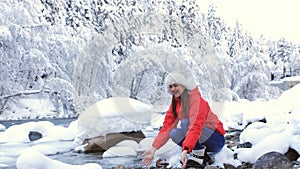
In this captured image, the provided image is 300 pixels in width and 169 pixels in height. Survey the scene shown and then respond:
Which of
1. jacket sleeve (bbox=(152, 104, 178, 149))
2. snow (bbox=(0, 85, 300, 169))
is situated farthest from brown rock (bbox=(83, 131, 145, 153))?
jacket sleeve (bbox=(152, 104, 178, 149))

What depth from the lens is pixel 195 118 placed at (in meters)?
3.54

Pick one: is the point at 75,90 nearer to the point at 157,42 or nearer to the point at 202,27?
the point at 157,42

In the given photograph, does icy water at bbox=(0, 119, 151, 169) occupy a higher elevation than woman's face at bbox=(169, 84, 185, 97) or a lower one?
lower

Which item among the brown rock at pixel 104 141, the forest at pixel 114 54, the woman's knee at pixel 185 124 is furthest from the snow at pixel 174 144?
the forest at pixel 114 54

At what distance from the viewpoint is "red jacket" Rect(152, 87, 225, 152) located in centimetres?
340

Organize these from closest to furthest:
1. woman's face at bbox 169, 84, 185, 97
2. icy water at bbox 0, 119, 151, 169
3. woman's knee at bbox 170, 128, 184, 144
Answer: woman's face at bbox 169, 84, 185, 97 < woman's knee at bbox 170, 128, 184, 144 < icy water at bbox 0, 119, 151, 169

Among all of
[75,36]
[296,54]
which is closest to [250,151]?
[75,36]

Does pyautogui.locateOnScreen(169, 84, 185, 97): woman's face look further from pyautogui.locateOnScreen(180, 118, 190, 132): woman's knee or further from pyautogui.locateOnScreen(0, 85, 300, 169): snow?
pyautogui.locateOnScreen(0, 85, 300, 169): snow

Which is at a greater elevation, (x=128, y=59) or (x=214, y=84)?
(x=128, y=59)

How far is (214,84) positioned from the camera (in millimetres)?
24500

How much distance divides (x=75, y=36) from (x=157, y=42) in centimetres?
541

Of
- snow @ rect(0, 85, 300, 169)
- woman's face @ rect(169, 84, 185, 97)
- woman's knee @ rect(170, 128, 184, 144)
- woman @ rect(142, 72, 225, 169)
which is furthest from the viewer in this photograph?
snow @ rect(0, 85, 300, 169)

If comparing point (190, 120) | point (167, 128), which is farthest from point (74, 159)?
point (190, 120)

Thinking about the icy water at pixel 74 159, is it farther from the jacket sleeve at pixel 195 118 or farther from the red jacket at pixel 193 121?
the jacket sleeve at pixel 195 118
